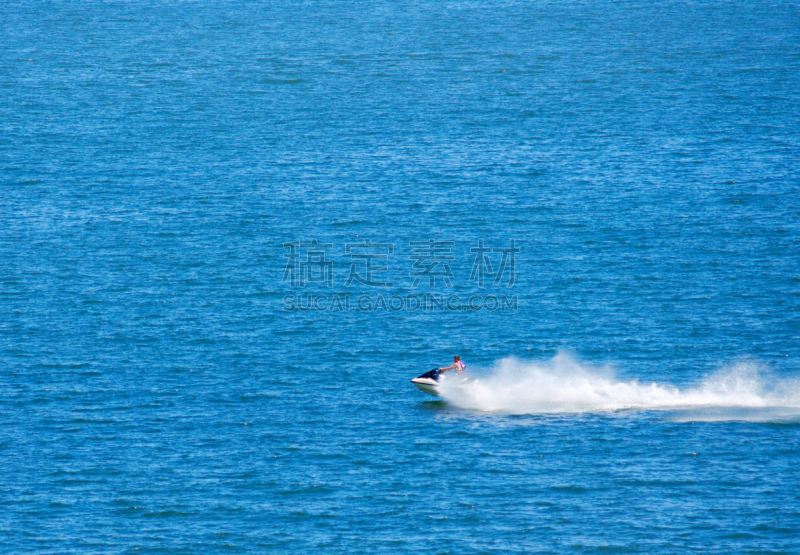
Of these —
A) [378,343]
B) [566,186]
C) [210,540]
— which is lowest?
[210,540]

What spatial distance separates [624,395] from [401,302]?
2645cm

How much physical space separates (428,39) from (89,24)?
66858mm

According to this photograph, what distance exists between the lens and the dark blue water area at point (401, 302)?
61406mm

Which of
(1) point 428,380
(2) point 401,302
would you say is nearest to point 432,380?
(1) point 428,380

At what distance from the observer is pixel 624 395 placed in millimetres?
72562

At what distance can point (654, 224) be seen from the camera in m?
107

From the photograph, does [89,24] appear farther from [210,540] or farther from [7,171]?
[210,540]

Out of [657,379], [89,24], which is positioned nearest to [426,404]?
[657,379]

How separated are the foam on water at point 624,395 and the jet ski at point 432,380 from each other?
534 millimetres

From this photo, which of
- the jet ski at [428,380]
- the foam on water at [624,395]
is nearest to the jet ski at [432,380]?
the jet ski at [428,380]

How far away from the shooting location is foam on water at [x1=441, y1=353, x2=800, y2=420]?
7062cm

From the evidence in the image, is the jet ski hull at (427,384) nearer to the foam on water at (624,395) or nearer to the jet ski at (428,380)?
the jet ski at (428,380)

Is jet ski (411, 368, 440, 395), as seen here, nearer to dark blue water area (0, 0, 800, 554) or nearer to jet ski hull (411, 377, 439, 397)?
jet ski hull (411, 377, 439, 397)

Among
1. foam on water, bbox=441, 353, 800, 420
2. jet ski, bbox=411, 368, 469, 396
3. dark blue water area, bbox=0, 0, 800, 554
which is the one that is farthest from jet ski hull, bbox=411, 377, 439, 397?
dark blue water area, bbox=0, 0, 800, 554
